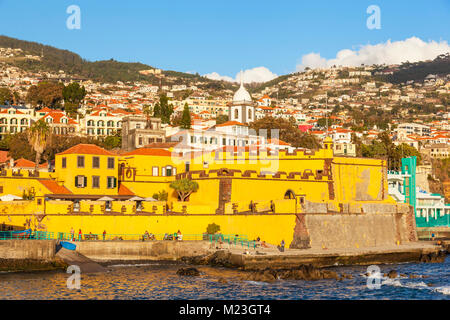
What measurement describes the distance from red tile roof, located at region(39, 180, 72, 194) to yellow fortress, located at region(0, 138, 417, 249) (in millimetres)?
133

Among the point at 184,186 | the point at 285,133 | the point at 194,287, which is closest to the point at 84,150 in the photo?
the point at 184,186

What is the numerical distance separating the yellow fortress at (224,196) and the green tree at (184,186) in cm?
57

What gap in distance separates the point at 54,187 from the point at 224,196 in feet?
42.6

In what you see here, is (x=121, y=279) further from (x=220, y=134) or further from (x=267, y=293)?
(x=220, y=134)

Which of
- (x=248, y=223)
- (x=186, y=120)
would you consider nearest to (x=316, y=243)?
(x=248, y=223)

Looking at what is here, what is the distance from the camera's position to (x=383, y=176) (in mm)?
57500

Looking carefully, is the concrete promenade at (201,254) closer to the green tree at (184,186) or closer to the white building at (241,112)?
the green tree at (184,186)

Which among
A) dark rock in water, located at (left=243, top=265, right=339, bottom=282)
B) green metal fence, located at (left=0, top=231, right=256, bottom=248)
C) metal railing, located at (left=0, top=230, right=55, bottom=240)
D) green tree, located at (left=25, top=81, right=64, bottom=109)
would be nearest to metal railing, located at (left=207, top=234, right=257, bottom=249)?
green metal fence, located at (left=0, top=231, right=256, bottom=248)

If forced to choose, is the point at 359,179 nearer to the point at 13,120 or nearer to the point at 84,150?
the point at 84,150

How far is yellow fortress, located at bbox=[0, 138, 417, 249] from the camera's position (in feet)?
145

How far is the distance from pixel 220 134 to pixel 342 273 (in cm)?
4021

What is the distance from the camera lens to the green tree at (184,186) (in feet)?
168

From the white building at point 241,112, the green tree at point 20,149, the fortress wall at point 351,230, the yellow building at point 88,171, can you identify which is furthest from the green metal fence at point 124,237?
the white building at point 241,112

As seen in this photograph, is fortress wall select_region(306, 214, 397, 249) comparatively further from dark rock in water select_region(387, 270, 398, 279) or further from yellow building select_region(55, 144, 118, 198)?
yellow building select_region(55, 144, 118, 198)
